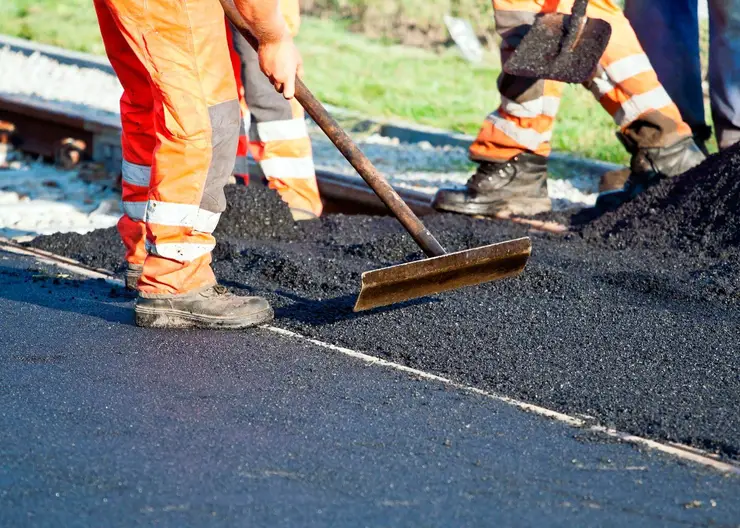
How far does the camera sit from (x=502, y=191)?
19.5 feet

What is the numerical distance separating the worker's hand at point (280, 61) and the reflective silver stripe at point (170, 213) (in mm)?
529

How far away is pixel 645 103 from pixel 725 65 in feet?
1.96

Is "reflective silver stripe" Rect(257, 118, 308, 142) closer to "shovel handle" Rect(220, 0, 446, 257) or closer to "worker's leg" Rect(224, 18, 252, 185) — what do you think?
"worker's leg" Rect(224, 18, 252, 185)

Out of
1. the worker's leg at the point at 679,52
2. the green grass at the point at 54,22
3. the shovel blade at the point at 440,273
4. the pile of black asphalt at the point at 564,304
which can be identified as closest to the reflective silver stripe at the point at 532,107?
the pile of black asphalt at the point at 564,304

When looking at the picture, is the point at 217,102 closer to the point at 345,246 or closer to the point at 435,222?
the point at 345,246

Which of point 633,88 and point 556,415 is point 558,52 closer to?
point 633,88

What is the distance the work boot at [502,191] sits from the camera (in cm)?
589

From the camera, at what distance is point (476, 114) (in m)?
8.89

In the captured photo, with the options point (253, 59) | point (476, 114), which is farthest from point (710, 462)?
point (476, 114)

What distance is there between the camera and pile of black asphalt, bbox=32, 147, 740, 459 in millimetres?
3350

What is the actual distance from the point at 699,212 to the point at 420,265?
76.6 inches

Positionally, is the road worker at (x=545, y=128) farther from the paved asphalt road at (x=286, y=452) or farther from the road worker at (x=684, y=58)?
the paved asphalt road at (x=286, y=452)

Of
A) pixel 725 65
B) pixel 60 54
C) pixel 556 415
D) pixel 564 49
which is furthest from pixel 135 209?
pixel 60 54

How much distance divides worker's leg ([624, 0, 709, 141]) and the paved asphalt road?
11.3ft
